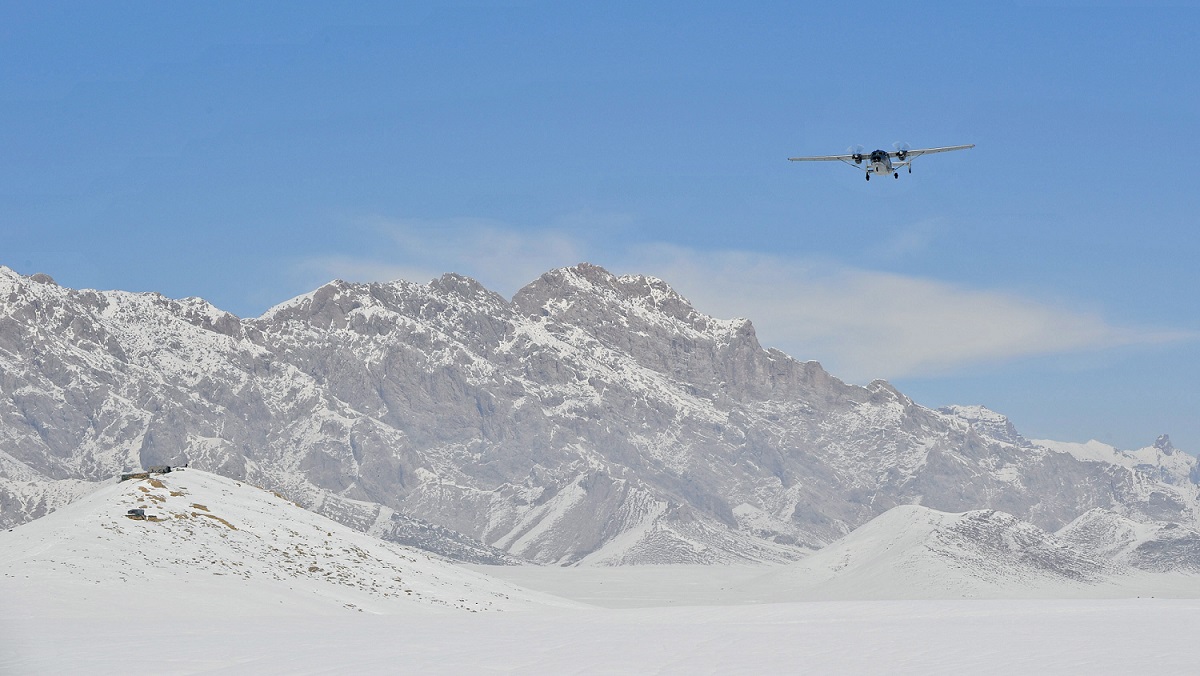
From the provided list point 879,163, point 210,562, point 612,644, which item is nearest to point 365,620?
point 210,562

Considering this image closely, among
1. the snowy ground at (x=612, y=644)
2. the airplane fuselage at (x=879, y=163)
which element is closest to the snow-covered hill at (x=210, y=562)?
the snowy ground at (x=612, y=644)

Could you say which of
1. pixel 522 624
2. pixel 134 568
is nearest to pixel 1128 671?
A: pixel 522 624

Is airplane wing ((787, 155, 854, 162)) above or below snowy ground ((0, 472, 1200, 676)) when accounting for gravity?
above

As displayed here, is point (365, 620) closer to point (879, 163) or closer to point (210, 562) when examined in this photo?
point (210, 562)

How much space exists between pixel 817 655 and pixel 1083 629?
18.0 metres

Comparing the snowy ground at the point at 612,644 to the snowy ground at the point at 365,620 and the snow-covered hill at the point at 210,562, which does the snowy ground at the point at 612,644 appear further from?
the snow-covered hill at the point at 210,562

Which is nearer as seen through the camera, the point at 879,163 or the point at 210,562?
the point at 210,562

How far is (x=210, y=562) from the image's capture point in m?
88.1

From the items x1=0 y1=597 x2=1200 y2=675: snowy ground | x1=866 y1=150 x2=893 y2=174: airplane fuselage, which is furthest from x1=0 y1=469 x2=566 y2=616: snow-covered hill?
x1=866 y1=150 x2=893 y2=174: airplane fuselage

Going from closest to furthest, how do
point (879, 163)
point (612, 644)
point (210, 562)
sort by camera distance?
point (612, 644), point (210, 562), point (879, 163)

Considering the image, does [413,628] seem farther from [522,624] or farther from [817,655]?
[817,655]

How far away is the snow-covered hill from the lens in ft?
254

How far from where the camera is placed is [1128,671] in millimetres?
48938

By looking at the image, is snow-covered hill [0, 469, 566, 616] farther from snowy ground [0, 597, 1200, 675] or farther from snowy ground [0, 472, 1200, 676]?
snowy ground [0, 597, 1200, 675]
